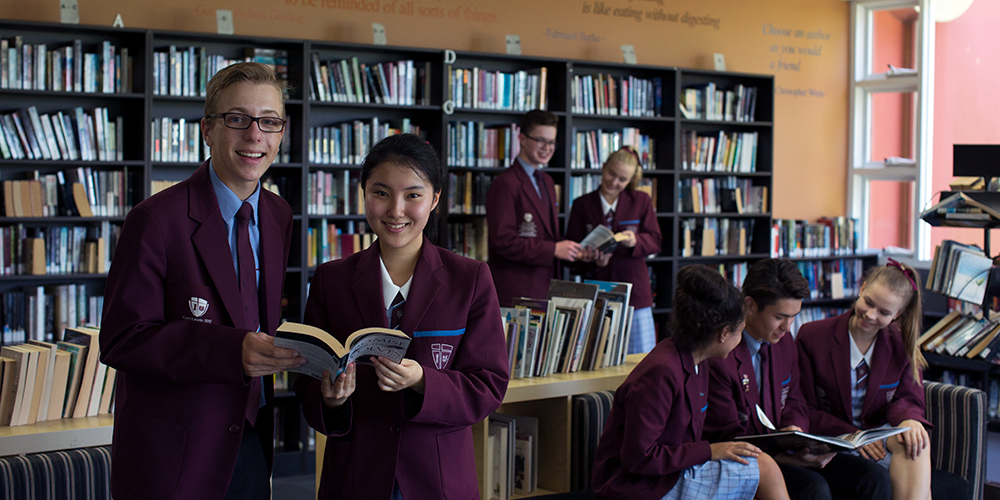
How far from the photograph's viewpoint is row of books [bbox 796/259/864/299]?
22.2 feet

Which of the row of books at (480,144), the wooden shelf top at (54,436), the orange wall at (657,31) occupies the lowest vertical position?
the wooden shelf top at (54,436)

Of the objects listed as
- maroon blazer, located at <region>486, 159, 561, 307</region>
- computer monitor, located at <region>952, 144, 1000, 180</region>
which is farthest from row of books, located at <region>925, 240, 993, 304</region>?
maroon blazer, located at <region>486, 159, 561, 307</region>

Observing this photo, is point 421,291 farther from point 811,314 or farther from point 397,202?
point 811,314

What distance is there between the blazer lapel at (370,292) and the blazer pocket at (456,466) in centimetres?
27

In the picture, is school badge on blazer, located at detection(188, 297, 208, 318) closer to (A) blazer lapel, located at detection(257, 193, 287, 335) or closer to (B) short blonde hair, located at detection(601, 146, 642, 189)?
(A) blazer lapel, located at detection(257, 193, 287, 335)

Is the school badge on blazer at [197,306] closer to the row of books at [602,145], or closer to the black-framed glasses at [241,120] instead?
the black-framed glasses at [241,120]

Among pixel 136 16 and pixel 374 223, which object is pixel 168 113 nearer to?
pixel 136 16

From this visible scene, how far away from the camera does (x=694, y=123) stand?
20.9ft

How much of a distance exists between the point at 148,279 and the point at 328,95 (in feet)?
11.9

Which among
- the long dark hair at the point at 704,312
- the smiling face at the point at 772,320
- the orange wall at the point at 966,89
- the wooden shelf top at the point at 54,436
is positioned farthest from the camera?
the orange wall at the point at 966,89

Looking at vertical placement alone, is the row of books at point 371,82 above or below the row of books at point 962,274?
above

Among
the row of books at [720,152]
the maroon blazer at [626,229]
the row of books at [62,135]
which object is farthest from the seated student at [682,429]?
the row of books at [720,152]

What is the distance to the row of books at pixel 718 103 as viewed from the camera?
621 centimetres

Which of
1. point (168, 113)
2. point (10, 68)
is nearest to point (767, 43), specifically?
point (168, 113)
